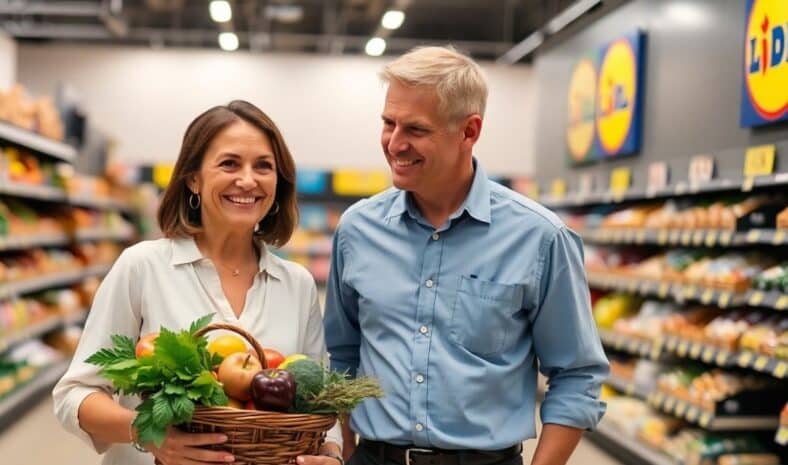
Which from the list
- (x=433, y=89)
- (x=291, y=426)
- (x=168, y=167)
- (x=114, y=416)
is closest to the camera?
(x=291, y=426)

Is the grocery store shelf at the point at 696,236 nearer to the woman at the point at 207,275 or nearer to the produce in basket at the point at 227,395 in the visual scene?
the woman at the point at 207,275

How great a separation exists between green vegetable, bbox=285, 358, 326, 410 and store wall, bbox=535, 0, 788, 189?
3514 mm

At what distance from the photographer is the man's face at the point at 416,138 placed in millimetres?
2137

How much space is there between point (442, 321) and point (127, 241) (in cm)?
1116

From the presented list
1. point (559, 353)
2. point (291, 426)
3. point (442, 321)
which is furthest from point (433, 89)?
point (291, 426)

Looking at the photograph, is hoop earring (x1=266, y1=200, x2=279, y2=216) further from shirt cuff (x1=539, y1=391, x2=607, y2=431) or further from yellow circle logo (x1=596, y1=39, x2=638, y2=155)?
yellow circle logo (x1=596, y1=39, x2=638, y2=155)

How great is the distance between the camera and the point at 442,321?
87.4 inches

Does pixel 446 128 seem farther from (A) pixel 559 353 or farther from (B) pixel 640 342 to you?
(B) pixel 640 342

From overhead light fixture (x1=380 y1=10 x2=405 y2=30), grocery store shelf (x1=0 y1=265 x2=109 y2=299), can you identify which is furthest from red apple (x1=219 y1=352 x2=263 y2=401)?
overhead light fixture (x1=380 y1=10 x2=405 y2=30)

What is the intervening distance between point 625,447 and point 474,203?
4351 mm

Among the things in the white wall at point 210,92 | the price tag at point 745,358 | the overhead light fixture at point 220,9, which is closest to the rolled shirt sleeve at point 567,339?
the price tag at point 745,358

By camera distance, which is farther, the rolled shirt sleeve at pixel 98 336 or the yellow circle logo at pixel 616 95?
the yellow circle logo at pixel 616 95

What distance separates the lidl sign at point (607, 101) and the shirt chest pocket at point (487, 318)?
4.74 metres

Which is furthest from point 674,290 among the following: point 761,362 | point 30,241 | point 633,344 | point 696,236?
point 30,241
